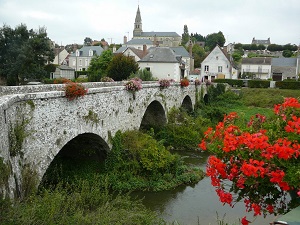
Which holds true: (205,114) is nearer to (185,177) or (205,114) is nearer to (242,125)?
(185,177)

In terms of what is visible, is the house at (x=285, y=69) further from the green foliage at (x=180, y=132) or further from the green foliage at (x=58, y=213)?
the green foliage at (x=58, y=213)

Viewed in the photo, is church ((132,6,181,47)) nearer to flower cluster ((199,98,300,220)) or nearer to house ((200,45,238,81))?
house ((200,45,238,81))

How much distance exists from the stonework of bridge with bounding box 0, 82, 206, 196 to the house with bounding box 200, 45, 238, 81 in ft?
113

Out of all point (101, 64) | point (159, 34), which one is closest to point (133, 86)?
point (101, 64)

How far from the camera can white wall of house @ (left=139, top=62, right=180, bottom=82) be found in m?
43.2

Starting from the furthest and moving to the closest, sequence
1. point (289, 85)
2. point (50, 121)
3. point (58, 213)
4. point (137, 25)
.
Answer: point (137, 25) → point (289, 85) → point (50, 121) → point (58, 213)

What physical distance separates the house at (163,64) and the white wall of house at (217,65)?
673 centimetres

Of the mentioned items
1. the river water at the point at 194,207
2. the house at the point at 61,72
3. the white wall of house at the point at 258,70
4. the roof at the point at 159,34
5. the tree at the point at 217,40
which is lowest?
the river water at the point at 194,207

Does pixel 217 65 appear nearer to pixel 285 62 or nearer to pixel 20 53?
pixel 285 62

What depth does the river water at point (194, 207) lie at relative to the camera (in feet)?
37.9

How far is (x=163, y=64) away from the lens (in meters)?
43.7

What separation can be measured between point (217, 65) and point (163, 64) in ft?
32.3

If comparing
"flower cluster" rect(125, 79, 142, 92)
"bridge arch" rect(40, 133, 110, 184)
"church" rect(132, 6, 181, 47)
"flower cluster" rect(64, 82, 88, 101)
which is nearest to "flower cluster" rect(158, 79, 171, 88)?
"flower cluster" rect(125, 79, 142, 92)

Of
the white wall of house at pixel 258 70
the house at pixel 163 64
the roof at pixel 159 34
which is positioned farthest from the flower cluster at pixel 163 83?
the roof at pixel 159 34
